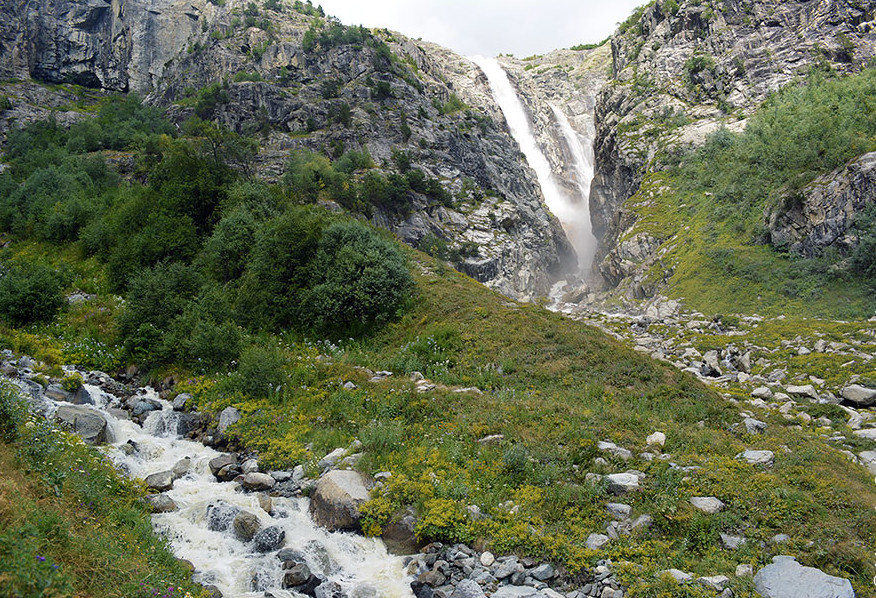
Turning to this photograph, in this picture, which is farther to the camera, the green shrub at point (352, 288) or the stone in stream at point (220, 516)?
the green shrub at point (352, 288)

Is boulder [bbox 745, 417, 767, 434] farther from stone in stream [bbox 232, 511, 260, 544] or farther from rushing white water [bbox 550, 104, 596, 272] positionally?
rushing white water [bbox 550, 104, 596, 272]

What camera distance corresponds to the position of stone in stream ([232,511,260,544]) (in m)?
9.11

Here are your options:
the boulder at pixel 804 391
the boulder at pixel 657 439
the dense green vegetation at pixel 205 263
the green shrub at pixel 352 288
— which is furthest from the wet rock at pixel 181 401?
the boulder at pixel 804 391

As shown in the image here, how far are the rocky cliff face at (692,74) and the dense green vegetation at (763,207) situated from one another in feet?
13.8

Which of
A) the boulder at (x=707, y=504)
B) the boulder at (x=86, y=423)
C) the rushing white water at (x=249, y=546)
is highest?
the boulder at (x=707, y=504)

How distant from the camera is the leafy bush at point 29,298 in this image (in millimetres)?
19859

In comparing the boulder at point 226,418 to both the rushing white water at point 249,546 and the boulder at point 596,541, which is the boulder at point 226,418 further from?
the boulder at point 596,541

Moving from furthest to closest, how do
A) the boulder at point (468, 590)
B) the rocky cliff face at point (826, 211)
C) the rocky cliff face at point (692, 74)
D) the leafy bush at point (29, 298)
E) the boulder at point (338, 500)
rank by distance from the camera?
the rocky cliff face at point (692, 74)
the rocky cliff face at point (826, 211)
the leafy bush at point (29, 298)
the boulder at point (338, 500)
the boulder at point (468, 590)

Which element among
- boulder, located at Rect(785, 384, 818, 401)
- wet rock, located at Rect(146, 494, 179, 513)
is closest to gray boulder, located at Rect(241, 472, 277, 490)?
wet rock, located at Rect(146, 494, 179, 513)

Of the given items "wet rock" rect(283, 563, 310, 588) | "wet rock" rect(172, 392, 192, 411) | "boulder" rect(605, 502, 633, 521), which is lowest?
"wet rock" rect(172, 392, 192, 411)

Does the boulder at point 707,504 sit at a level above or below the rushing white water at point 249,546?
above

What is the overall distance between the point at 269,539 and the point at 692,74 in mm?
77296

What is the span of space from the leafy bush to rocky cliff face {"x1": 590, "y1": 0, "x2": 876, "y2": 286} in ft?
152

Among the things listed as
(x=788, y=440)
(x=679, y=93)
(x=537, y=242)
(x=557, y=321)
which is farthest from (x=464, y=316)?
(x=679, y=93)
